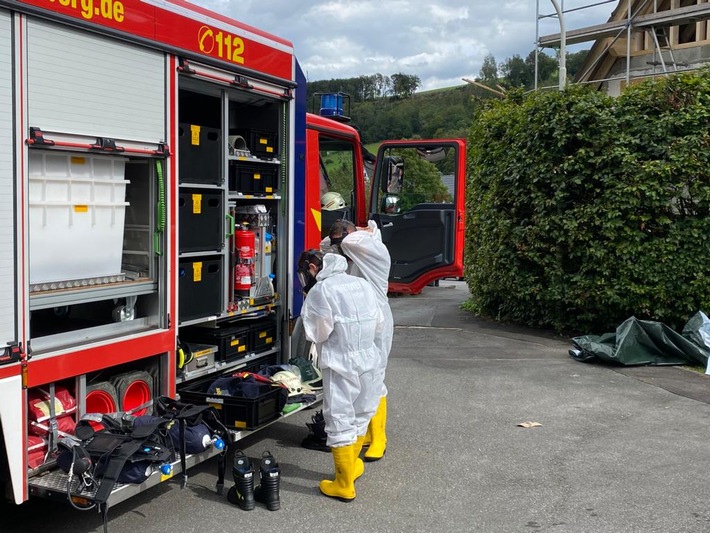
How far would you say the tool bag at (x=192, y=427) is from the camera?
470cm

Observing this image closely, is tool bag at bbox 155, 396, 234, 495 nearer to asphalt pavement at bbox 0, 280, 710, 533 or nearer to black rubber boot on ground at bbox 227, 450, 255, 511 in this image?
black rubber boot on ground at bbox 227, 450, 255, 511

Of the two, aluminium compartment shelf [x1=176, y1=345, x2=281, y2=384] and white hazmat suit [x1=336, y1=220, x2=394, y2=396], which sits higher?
white hazmat suit [x1=336, y1=220, x2=394, y2=396]

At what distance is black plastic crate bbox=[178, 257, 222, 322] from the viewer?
545 centimetres

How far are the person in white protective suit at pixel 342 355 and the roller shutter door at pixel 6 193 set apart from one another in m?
1.88

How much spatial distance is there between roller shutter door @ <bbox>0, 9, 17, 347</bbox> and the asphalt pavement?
61.2 inches

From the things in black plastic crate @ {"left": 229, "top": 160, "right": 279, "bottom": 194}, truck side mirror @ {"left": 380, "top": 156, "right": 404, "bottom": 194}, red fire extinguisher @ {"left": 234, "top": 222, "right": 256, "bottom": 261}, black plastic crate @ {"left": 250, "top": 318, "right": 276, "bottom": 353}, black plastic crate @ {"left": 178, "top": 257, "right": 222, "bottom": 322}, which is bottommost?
black plastic crate @ {"left": 250, "top": 318, "right": 276, "bottom": 353}

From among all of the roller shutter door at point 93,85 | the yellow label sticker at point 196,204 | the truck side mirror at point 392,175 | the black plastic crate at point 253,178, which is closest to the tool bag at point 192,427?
the yellow label sticker at point 196,204

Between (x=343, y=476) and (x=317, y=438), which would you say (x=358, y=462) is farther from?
(x=317, y=438)

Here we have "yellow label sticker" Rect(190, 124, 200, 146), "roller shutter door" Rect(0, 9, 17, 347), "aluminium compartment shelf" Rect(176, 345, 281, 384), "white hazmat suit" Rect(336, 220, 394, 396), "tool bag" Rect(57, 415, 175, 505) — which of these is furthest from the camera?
"white hazmat suit" Rect(336, 220, 394, 396)

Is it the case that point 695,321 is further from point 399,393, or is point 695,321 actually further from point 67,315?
point 67,315

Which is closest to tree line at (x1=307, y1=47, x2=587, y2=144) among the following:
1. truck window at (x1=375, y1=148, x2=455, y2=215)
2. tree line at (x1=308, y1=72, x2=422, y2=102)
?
tree line at (x1=308, y1=72, x2=422, y2=102)

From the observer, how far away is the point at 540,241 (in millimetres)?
10852

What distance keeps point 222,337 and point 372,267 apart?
1264mm

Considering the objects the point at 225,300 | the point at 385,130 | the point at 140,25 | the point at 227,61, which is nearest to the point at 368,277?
the point at 225,300
